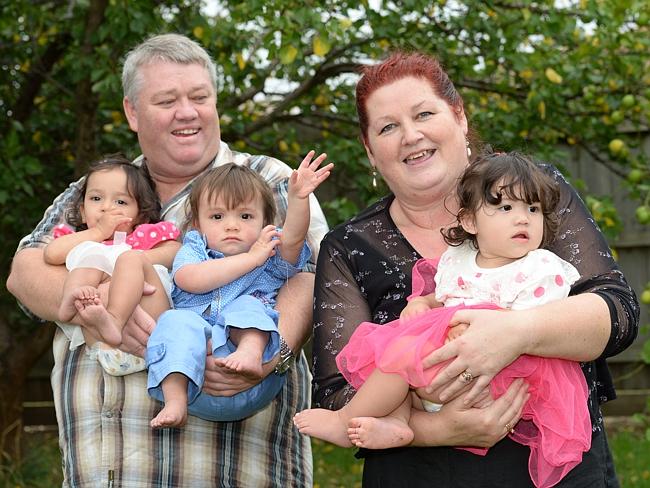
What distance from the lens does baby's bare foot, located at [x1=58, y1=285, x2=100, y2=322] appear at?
9.04 ft

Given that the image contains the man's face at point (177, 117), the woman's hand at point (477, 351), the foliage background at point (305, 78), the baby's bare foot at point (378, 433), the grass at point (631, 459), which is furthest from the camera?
the grass at point (631, 459)

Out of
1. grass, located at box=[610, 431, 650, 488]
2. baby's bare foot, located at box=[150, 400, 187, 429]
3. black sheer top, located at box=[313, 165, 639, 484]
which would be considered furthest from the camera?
grass, located at box=[610, 431, 650, 488]

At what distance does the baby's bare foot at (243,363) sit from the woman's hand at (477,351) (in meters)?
0.54

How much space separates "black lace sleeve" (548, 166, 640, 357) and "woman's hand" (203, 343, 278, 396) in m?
0.87

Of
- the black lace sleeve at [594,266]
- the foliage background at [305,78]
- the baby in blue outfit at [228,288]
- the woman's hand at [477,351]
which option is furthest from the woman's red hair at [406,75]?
the foliage background at [305,78]

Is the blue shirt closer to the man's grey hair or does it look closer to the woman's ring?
the man's grey hair

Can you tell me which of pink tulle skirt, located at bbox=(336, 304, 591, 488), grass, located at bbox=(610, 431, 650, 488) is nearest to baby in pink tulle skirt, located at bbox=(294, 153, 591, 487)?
pink tulle skirt, located at bbox=(336, 304, 591, 488)

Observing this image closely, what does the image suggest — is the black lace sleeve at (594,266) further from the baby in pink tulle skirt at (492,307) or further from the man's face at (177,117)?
the man's face at (177,117)

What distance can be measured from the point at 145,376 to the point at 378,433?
0.86 m

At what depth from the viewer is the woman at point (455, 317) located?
2326 millimetres

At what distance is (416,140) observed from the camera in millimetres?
2715

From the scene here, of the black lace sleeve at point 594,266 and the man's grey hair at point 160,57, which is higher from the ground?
the man's grey hair at point 160,57

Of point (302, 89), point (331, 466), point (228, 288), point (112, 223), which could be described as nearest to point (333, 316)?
point (228, 288)

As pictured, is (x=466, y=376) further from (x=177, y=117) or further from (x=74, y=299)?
(x=177, y=117)
